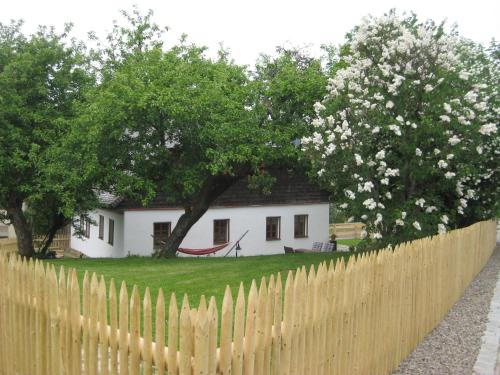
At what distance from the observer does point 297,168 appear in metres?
19.6

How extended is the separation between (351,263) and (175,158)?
1352 cm

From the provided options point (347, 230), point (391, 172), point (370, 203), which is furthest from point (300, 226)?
point (391, 172)

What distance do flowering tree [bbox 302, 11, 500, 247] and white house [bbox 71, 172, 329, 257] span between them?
11.4m

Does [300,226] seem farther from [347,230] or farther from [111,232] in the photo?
[347,230]

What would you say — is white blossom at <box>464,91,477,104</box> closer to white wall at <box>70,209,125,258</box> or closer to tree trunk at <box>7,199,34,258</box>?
white wall at <box>70,209,125,258</box>

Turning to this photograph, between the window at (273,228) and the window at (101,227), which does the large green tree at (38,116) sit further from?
the window at (273,228)

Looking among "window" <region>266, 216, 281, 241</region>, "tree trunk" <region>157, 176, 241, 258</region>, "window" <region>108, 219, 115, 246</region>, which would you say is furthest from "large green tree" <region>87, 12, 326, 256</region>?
"window" <region>266, 216, 281, 241</region>

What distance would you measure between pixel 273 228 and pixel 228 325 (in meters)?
24.8

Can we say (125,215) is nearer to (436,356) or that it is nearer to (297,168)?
(297,168)

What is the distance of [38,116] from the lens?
19484mm

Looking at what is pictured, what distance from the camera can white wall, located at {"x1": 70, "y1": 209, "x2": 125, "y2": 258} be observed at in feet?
82.3

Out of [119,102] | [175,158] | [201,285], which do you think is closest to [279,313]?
[201,285]

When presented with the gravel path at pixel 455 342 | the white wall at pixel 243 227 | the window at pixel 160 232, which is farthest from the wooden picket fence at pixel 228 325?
the window at pixel 160 232

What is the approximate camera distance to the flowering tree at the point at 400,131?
13.0 meters
